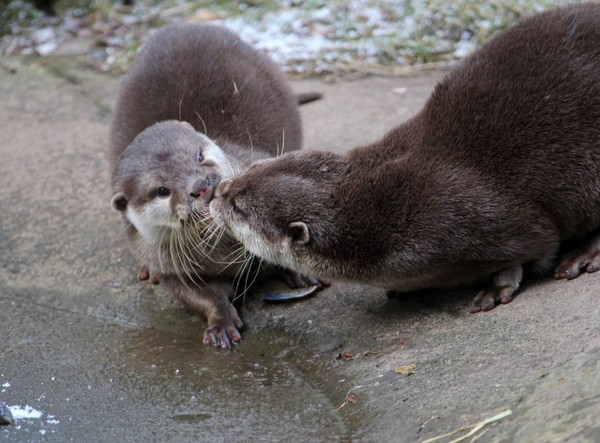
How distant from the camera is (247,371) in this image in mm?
2967

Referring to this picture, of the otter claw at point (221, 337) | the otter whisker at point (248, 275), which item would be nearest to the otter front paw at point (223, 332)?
the otter claw at point (221, 337)

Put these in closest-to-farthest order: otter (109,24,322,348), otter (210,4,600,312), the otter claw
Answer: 1. otter (210,4,600,312)
2. the otter claw
3. otter (109,24,322,348)

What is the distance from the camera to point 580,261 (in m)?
2.84

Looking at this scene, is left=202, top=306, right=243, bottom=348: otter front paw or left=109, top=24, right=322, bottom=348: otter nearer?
left=202, top=306, right=243, bottom=348: otter front paw

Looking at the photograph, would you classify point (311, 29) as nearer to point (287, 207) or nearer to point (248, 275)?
point (248, 275)

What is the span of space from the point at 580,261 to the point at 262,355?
3.51 ft

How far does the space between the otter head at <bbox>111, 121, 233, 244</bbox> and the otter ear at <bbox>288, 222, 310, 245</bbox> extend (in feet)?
1.65

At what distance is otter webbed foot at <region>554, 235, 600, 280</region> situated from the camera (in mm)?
2805

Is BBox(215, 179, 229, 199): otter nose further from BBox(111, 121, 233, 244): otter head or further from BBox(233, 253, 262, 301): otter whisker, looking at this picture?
BBox(233, 253, 262, 301): otter whisker

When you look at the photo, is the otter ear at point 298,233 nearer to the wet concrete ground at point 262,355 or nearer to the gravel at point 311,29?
the wet concrete ground at point 262,355

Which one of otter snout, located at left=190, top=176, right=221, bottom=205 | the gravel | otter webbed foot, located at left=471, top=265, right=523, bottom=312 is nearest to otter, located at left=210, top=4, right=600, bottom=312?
otter webbed foot, located at left=471, top=265, right=523, bottom=312

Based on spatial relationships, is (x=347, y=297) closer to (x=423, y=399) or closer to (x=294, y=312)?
(x=294, y=312)

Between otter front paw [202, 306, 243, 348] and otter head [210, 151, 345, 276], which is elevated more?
otter head [210, 151, 345, 276]

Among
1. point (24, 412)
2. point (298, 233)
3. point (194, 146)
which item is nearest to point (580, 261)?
point (298, 233)
